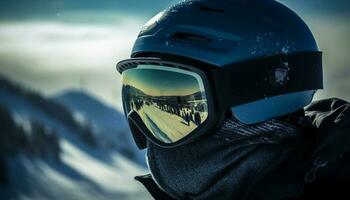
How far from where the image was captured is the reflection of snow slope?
1.65 meters

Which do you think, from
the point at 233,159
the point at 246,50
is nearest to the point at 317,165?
the point at 233,159

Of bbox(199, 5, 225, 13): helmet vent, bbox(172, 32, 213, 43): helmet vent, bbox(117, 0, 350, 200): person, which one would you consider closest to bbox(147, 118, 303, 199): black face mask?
bbox(117, 0, 350, 200): person

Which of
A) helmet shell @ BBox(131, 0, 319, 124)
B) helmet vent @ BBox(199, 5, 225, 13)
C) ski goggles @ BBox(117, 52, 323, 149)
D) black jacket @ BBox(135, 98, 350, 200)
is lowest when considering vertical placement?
black jacket @ BBox(135, 98, 350, 200)

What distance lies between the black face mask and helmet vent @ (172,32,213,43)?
292 millimetres

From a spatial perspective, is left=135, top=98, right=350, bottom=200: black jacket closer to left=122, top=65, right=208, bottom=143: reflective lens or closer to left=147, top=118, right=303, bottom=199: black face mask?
left=147, top=118, right=303, bottom=199: black face mask

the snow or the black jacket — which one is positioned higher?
the snow

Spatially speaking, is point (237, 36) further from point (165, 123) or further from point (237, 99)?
point (165, 123)

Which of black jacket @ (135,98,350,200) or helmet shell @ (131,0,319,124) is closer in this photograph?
black jacket @ (135,98,350,200)

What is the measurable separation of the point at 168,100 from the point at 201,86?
0.52ft

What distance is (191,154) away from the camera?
1.64 metres

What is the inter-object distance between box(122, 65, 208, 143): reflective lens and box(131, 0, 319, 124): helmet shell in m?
0.08

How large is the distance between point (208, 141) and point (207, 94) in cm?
17

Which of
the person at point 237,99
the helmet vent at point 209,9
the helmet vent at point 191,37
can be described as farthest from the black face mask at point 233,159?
the helmet vent at point 209,9

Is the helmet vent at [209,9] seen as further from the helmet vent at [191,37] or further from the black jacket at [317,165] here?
the black jacket at [317,165]
